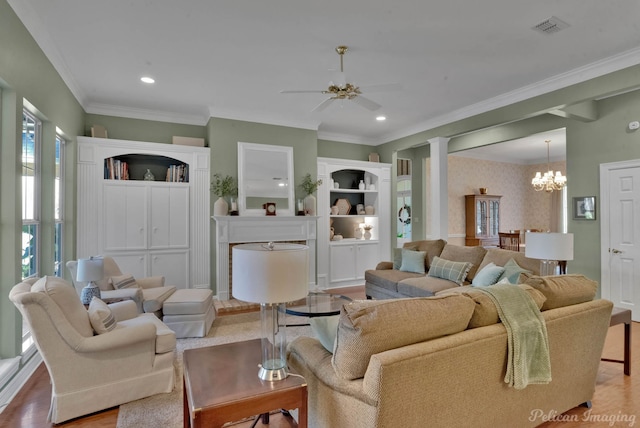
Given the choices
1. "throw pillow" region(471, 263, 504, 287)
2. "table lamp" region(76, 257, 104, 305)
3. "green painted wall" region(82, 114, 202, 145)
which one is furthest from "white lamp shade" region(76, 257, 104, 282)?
"throw pillow" region(471, 263, 504, 287)

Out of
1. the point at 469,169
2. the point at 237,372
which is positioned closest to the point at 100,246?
the point at 237,372

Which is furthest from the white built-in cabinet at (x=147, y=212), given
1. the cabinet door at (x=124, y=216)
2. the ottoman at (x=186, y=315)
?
the ottoman at (x=186, y=315)

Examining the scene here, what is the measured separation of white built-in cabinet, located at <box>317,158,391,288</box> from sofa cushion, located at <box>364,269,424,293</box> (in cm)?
115

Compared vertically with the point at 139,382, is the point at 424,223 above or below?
above

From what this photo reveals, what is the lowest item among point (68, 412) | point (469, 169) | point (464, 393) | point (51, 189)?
point (68, 412)

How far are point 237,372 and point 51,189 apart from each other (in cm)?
324

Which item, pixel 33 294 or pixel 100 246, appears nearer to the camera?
pixel 33 294

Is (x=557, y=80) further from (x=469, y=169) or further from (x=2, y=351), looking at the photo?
(x=2, y=351)

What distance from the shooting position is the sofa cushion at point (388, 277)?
4535 millimetres

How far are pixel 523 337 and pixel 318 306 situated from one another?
2052mm

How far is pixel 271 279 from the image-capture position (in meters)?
1.49

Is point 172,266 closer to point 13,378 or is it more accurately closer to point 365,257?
point 13,378

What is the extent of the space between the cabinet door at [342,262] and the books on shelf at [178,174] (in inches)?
108

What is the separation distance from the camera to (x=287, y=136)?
5.64 metres
